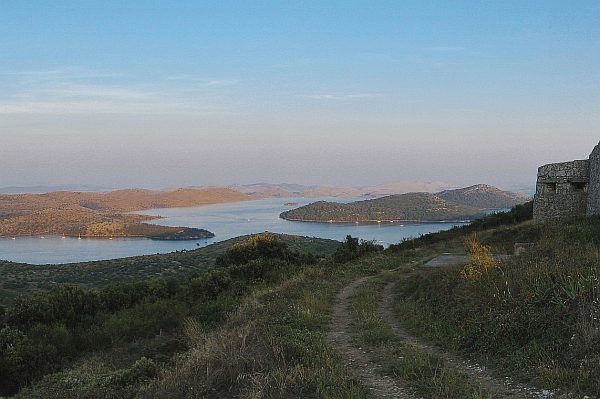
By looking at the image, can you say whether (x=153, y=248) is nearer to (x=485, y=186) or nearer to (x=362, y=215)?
(x=362, y=215)

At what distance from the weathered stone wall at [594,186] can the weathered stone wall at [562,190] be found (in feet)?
1.65

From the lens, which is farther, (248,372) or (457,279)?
(457,279)

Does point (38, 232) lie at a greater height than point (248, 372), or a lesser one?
lesser

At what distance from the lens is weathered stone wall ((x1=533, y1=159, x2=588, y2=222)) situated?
14.6m

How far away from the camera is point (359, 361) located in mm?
5754

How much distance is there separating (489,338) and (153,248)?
83.6 metres

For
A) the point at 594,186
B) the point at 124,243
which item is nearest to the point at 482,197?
the point at 124,243

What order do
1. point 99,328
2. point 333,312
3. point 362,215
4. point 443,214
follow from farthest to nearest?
point 362,215 → point 443,214 → point 99,328 → point 333,312

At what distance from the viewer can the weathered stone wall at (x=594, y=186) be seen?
13.0 metres

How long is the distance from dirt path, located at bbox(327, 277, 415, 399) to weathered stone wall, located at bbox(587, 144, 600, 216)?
27.1 feet

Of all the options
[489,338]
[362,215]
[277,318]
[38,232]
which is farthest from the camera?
[38,232]

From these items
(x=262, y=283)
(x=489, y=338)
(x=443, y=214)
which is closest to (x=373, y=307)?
(x=489, y=338)

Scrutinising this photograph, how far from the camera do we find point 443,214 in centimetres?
9375

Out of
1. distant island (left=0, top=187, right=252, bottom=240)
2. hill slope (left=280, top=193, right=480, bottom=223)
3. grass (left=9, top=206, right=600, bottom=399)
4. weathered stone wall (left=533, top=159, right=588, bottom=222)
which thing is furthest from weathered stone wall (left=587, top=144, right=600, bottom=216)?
distant island (left=0, top=187, right=252, bottom=240)
